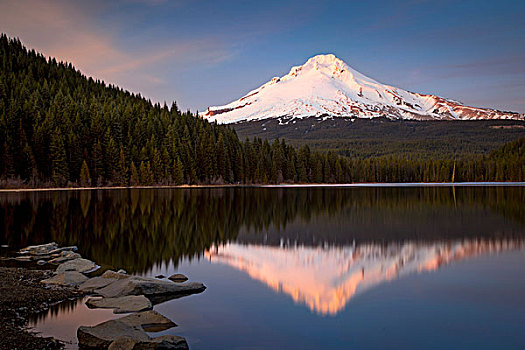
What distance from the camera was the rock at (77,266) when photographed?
17891 mm

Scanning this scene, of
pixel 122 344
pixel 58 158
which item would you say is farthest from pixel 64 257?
pixel 58 158

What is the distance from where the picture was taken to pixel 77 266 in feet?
60.2

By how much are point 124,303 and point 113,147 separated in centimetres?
9796

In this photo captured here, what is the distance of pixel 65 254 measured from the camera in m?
21.1

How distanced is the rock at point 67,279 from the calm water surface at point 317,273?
2418 millimetres

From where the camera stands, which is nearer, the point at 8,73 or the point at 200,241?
the point at 200,241

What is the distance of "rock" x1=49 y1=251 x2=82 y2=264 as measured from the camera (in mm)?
20053

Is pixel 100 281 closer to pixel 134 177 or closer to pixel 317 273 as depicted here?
pixel 317 273

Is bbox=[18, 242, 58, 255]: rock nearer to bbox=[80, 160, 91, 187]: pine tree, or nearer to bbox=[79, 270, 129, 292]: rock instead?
bbox=[79, 270, 129, 292]: rock

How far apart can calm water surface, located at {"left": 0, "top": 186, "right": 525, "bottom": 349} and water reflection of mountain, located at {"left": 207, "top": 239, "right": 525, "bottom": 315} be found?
0.06 metres

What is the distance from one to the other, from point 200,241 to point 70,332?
15932 mm

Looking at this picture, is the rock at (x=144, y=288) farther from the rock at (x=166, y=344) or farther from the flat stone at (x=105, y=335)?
the rock at (x=166, y=344)

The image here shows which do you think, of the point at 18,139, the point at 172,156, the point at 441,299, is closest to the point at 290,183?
the point at 172,156

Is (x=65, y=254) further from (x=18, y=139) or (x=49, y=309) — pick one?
(x=18, y=139)
